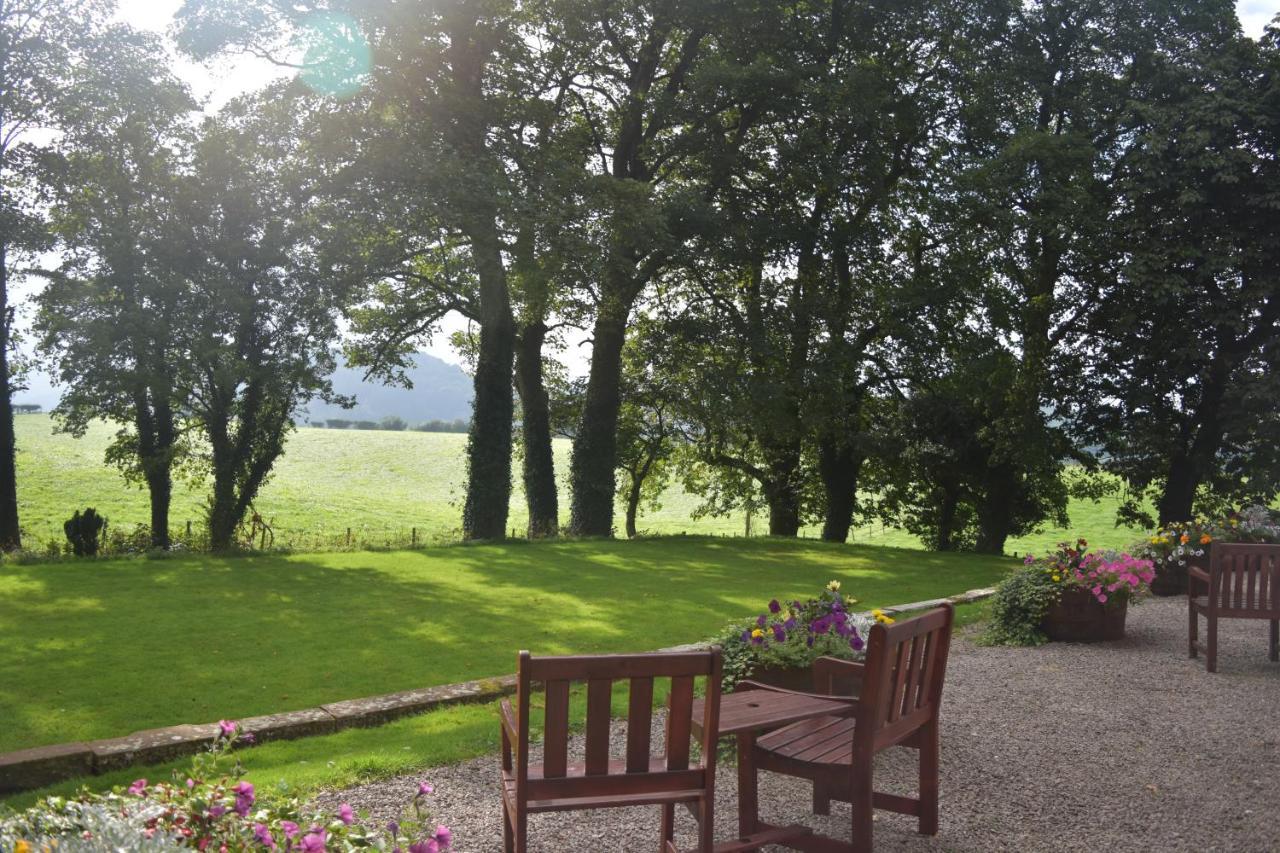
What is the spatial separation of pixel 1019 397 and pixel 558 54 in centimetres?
1244

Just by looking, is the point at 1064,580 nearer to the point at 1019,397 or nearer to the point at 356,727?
the point at 356,727

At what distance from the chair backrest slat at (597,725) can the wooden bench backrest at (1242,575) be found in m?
6.67

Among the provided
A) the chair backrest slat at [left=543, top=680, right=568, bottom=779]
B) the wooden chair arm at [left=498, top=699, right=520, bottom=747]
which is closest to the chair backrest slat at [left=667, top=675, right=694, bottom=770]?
the chair backrest slat at [left=543, top=680, right=568, bottom=779]

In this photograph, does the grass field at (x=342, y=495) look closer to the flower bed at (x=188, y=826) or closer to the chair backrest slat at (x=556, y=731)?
the chair backrest slat at (x=556, y=731)

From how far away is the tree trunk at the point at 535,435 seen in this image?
22.3 m

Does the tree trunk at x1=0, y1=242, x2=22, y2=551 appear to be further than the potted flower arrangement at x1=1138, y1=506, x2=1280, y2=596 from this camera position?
Yes

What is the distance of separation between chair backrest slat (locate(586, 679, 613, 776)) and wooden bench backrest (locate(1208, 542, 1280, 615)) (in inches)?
262

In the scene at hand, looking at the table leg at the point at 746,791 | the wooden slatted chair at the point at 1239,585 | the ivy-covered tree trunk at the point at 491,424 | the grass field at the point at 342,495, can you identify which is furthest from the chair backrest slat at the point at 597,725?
the ivy-covered tree trunk at the point at 491,424

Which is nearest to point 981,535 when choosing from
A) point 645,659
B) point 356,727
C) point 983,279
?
point 983,279

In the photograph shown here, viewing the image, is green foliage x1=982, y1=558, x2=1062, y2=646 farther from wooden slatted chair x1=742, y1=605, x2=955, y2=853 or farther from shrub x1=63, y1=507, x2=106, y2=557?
shrub x1=63, y1=507, x2=106, y2=557

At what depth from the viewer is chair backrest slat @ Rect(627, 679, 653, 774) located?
3.64m

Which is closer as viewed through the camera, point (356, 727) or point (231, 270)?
point (356, 727)

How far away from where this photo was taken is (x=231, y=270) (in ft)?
56.3

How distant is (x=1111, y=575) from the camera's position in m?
9.73
